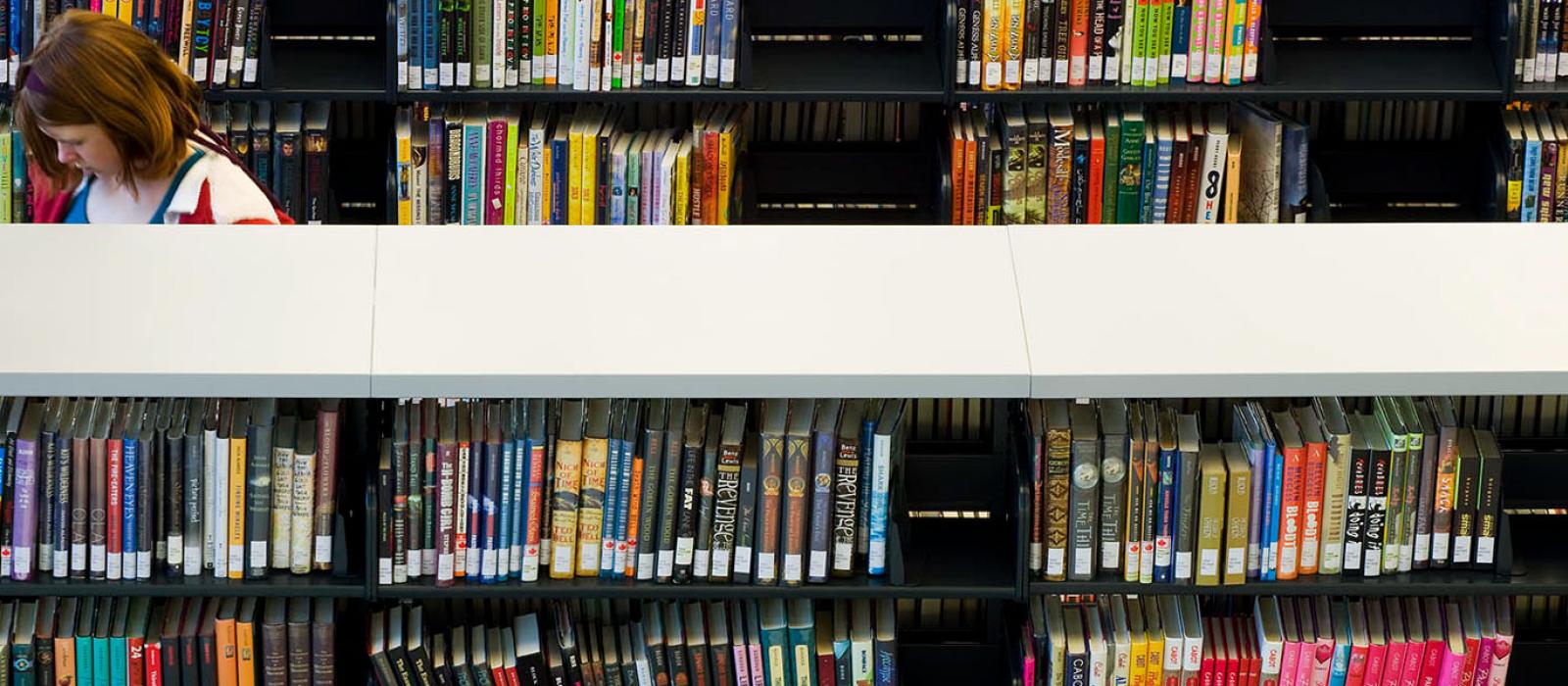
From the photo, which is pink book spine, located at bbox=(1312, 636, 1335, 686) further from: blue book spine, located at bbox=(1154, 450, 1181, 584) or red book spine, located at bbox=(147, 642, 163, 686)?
red book spine, located at bbox=(147, 642, 163, 686)

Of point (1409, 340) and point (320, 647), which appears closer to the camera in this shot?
point (1409, 340)

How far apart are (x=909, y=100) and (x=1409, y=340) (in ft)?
5.85

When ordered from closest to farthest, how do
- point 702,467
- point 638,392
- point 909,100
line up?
point 638,392, point 702,467, point 909,100

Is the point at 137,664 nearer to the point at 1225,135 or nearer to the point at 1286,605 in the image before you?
the point at 1286,605

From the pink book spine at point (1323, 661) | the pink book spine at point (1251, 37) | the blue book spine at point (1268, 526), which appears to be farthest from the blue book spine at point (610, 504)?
the pink book spine at point (1251, 37)

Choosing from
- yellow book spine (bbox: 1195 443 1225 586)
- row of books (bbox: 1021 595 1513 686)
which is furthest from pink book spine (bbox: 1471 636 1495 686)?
yellow book spine (bbox: 1195 443 1225 586)

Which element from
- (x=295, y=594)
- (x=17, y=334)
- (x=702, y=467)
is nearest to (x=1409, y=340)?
(x=702, y=467)

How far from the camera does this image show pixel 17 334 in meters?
2.40

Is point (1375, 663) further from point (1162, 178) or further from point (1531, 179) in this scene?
point (1531, 179)

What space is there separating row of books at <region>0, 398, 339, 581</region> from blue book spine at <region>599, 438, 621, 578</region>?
33 cm

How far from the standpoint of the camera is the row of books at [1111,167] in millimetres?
4172

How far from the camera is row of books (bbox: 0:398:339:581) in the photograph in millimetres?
2562

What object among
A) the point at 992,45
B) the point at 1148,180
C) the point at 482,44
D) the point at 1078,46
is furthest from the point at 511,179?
the point at 1148,180

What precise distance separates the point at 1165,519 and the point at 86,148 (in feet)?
4.95
